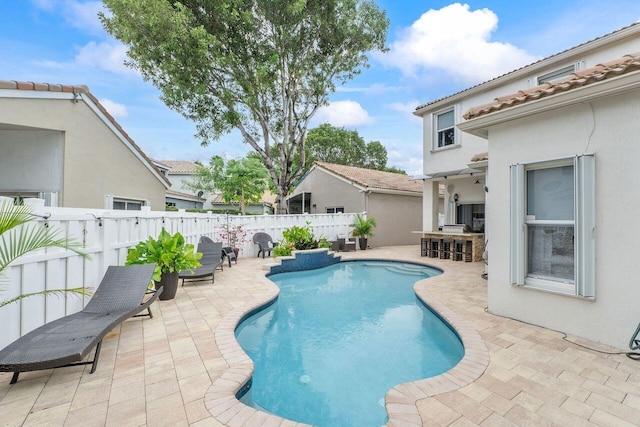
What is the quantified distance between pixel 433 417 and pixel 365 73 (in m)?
20.7

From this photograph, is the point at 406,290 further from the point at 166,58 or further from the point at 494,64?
the point at 166,58

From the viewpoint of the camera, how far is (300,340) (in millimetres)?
5770

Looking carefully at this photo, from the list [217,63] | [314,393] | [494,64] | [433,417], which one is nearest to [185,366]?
[314,393]

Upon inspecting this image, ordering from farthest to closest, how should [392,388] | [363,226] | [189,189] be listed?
[189,189] → [363,226] → [392,388]

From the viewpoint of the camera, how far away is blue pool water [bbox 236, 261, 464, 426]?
3758mm

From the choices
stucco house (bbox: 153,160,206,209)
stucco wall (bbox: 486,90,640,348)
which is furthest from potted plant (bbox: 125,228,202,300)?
stucco house (bbox: 153,160,206,209)

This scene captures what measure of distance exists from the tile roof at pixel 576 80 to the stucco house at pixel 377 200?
12948mm

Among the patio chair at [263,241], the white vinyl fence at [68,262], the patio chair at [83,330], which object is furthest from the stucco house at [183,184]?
Result: the patio chair at [83,330]

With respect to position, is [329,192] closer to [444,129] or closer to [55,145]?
[444,129]

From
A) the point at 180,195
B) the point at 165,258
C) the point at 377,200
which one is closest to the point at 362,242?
the point at 377,200

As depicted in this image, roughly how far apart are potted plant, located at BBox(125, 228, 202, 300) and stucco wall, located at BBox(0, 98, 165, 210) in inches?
189

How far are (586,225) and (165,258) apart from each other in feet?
27.0

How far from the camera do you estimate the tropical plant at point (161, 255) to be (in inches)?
261

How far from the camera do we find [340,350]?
530 centimetres
